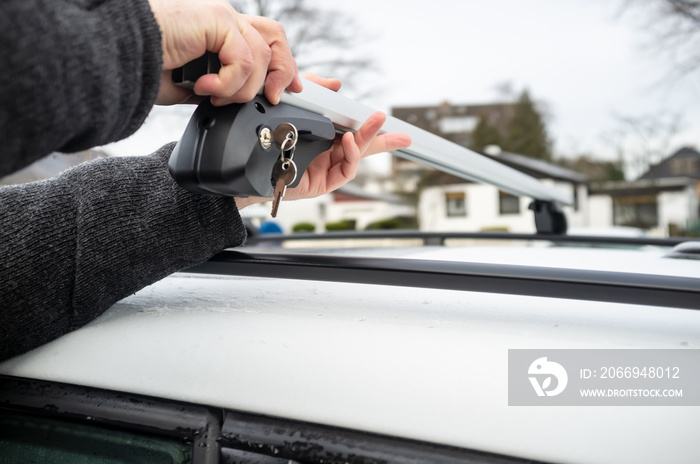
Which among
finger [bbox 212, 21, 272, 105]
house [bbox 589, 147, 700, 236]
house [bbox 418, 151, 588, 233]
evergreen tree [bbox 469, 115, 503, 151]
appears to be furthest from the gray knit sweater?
evergreen tree [bbox 469, 115, 503, 151]

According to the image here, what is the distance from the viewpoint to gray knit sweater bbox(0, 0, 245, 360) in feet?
1.90

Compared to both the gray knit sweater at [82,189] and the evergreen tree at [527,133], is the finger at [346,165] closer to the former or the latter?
the gray knit sweater at [82,189]

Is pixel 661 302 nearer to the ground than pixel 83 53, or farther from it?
nearer to the ground

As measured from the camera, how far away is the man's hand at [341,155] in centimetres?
103

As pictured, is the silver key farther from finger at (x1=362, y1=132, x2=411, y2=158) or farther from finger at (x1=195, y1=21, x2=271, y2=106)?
finger at (x1=362, y1=132, x2=411, y2=158)

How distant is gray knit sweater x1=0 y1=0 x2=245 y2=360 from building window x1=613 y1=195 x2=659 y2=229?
31.2m

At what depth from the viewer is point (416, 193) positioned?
2964cm

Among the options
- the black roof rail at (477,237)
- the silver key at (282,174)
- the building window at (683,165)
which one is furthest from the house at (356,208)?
the silver key at (282,174)

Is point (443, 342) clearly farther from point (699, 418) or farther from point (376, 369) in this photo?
point (699, 418)

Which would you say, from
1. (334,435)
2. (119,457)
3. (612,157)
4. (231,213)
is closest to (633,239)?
(231,213)

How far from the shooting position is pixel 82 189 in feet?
3.02

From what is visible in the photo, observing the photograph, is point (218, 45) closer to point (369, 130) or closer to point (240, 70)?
point (240, 70)

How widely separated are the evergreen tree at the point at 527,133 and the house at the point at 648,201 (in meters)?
9.00

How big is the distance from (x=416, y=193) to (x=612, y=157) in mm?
10467
